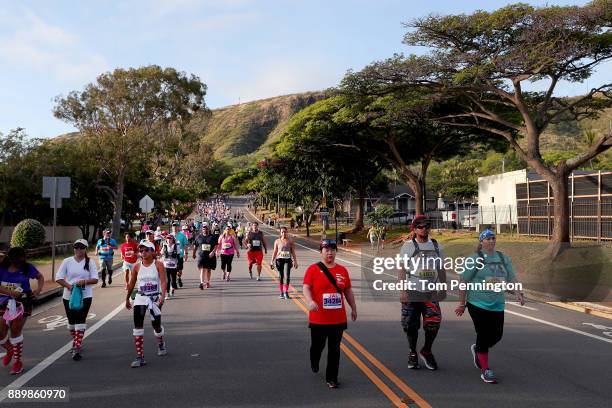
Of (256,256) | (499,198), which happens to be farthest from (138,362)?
(499,198)

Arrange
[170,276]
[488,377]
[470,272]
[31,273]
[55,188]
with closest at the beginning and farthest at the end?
[488,377]
[470,272]
[31,273]
[170,276]
[55,188]

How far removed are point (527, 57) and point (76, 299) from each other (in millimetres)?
18009

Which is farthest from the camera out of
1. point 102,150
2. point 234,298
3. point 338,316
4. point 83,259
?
point 102,150

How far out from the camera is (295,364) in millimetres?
7613

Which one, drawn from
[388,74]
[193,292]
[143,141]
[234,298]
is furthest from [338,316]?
[143,141]

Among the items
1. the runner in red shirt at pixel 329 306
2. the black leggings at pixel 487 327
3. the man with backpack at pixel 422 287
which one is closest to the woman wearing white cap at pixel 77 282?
the runner in red shirt at pixel 329 306

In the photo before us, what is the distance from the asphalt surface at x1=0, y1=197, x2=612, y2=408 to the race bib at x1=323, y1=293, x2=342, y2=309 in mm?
903

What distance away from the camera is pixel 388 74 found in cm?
2620

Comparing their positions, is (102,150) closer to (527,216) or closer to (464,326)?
(527,216)

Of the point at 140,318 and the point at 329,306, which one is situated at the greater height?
the point at 329,306

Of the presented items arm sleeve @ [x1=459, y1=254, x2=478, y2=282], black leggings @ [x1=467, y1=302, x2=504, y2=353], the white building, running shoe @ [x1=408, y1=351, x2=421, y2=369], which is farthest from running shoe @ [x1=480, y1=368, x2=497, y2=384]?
the white building

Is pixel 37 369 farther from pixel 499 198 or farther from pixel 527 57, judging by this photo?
pixel 499 198

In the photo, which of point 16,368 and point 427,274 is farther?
point 16,368

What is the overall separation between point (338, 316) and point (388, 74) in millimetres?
21175
